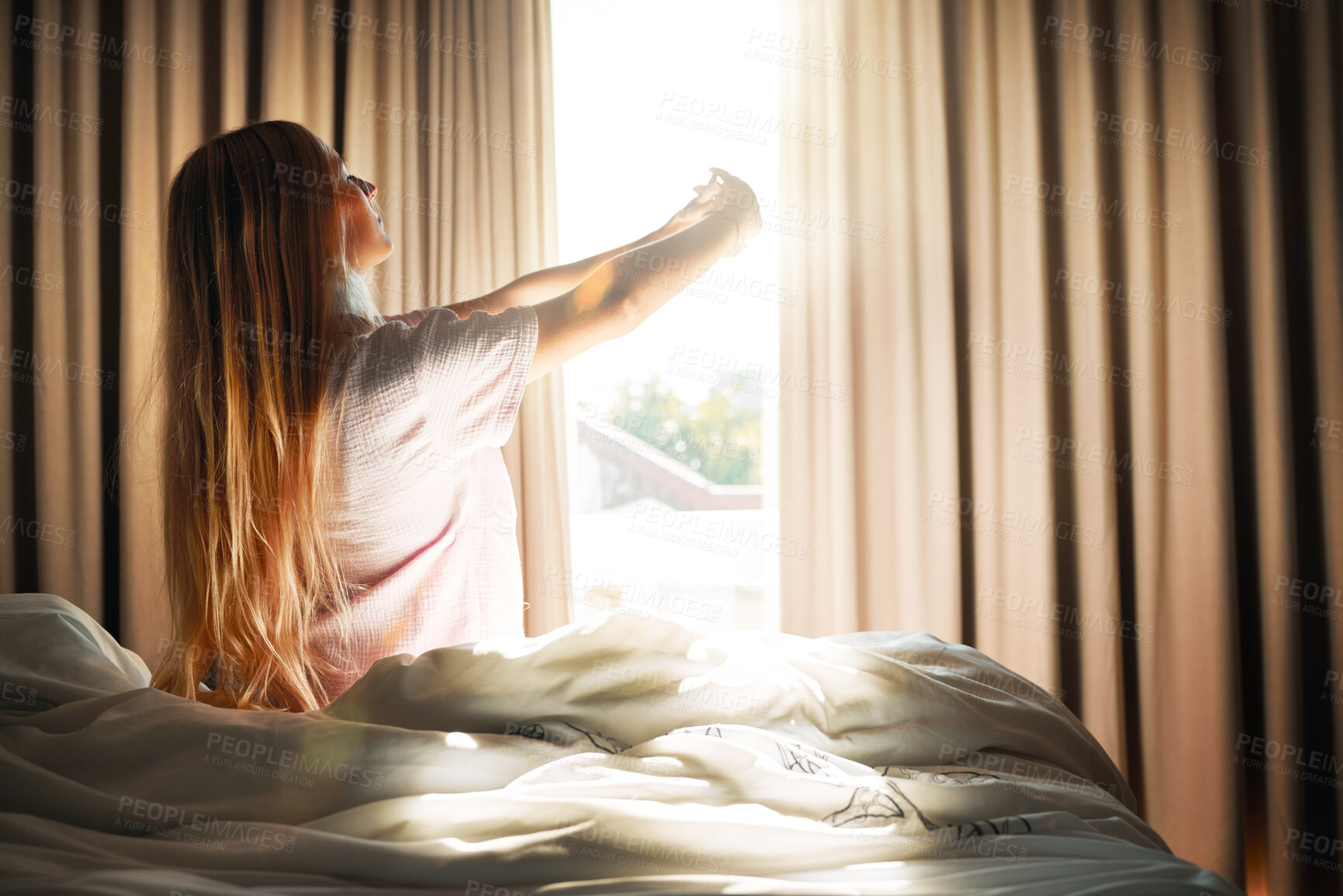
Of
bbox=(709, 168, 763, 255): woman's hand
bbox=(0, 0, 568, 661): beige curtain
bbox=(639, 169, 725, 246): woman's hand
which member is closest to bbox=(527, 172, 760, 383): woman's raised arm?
bbox=(709, 168, 763, 255): woman's hand

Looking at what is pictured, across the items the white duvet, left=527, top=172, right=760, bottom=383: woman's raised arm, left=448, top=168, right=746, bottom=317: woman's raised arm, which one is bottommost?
the white duvet

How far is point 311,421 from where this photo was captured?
40.0 inches

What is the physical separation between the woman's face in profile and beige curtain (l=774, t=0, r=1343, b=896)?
1.14 m

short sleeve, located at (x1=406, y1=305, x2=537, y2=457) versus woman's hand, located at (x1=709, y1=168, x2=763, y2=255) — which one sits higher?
woman's hand, located at (x1=709, y1=168, x2=763, y2=255)

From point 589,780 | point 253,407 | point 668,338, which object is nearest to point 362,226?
point 253,407

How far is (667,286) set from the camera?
108 centimetres

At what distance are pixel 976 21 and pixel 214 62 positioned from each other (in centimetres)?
211

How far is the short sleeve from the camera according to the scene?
0.97 metres

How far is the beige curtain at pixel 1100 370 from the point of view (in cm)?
195

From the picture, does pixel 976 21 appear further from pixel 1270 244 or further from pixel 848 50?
pixel 1270 244

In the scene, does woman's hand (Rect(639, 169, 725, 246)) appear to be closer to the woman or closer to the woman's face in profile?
the woman

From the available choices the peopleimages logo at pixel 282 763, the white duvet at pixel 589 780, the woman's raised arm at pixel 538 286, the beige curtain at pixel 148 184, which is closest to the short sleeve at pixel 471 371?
the white duvet at pixel 589 780

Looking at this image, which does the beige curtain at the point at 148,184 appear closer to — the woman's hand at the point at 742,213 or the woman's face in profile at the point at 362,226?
the woman's face in profile at the point at 362,226

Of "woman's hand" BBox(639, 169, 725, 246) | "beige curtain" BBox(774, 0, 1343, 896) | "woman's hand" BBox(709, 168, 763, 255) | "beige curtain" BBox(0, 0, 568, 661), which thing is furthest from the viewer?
"beige curtain" BBox(0, 0, 568, 661)
